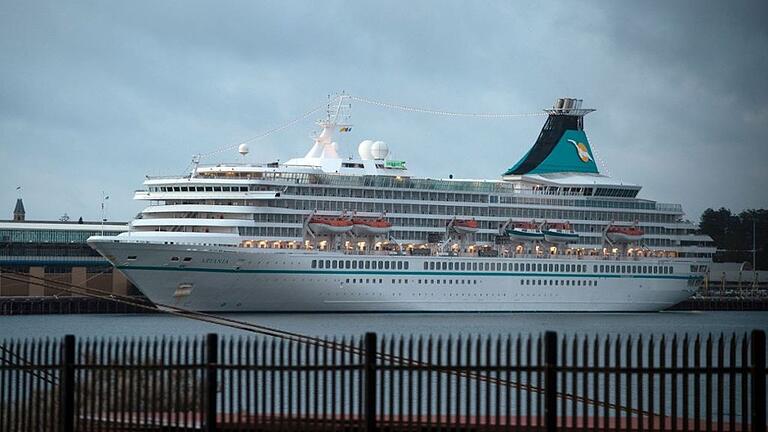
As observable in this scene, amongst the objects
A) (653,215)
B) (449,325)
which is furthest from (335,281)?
(653,215)

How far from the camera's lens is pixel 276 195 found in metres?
Result: 75.0

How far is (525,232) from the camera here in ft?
273

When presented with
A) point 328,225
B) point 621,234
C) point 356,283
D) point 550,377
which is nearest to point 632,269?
point 621,234

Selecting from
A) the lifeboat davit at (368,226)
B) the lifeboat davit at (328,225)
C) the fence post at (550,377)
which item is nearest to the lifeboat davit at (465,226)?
the lifeboat davit at (368,226)

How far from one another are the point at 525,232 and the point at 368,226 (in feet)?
34.8

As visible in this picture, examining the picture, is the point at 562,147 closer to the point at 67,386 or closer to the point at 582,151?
the point at 582,151

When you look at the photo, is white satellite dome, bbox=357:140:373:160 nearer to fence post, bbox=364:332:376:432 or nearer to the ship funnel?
the ship funnel

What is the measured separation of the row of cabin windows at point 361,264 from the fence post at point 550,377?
5717 centimetres

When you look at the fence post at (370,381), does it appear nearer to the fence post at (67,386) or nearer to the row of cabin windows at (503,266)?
the fence post at (67,386)

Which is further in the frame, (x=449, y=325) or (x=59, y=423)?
Result: (x=449, y=325)

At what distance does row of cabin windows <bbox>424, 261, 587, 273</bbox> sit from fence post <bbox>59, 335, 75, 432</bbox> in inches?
2382

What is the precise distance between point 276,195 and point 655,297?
25100 millimetres

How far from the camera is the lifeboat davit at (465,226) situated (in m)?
81.1

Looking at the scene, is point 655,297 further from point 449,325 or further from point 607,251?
point 449,325
